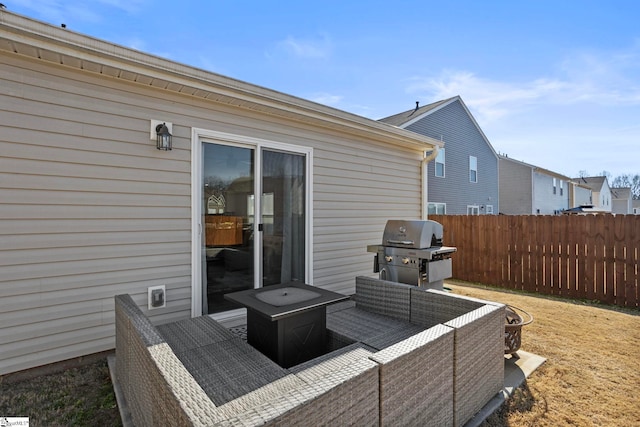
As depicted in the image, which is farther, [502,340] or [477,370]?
[502,340]

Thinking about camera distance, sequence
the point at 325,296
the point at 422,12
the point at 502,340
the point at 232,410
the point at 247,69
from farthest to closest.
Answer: the point at 247,69 < the point at 422,12 < the point at 325,296 < the point at 502,340 < the point at 232,410

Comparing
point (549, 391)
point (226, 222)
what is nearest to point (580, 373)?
point (549, 391)

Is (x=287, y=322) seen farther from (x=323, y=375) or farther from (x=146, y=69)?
(x=146, y=69)

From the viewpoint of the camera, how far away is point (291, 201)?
414 cm

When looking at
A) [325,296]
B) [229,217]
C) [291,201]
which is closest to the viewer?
[325,296]

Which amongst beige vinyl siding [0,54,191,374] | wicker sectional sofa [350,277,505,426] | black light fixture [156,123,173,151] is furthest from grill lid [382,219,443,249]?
black light fixture [156,123,173,151]

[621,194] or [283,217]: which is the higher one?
[621,194]

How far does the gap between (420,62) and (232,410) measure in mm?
7413

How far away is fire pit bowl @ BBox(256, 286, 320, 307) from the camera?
2.36 m

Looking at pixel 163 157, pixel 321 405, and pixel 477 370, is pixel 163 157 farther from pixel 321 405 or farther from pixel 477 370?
pixel 477 370

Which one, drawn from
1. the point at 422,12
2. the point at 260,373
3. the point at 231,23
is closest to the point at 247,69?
the point at 231,23

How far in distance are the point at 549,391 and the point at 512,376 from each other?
264 mm

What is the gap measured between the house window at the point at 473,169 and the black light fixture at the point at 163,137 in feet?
43.9

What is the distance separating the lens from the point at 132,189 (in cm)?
296
